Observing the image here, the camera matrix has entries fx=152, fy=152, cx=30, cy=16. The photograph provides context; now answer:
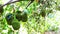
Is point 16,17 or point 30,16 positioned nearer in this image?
point 16,17

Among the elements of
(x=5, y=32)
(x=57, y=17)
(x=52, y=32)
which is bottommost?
(x=52, y=32)

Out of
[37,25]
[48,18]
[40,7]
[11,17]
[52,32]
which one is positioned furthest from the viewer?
[52,32]

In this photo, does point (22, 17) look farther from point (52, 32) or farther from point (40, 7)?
point (52, 32)

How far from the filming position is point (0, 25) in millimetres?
479

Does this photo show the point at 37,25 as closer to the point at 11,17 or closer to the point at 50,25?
the point at 50,25

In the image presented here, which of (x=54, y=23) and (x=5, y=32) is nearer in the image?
(x=5, y=32)

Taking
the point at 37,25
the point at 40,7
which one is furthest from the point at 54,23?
the point at 40,7

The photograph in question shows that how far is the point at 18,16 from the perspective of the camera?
16.2 inches

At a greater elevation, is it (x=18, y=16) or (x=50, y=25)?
(x=18, y=16)

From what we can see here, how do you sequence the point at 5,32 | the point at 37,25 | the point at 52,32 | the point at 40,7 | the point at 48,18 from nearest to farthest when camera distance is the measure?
the point at 5,32 < the point at 40,7 < the point at 37,25 < the point at 48,18 < the point at 52,32

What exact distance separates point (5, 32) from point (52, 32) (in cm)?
78

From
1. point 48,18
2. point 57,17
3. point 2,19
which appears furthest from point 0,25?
point 57,17

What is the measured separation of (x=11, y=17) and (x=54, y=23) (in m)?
0.85

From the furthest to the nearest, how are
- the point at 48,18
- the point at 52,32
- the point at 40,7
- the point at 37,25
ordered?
1. the point at 52,32
2. the point at 48,18
3. the point at 37,25
4. the point at 40,7
